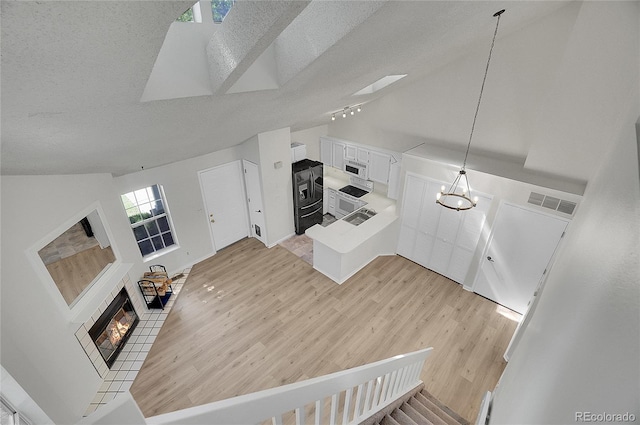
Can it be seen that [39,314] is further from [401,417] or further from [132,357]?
[401,417]

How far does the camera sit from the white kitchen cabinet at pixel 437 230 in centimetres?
471

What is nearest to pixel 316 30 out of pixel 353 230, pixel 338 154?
pixel 353 230

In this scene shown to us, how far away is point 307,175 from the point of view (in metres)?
6.03

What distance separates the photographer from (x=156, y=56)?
1496 mm

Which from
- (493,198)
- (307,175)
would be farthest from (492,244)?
(307,175)

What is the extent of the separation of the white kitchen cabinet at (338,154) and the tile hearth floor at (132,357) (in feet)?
14.4

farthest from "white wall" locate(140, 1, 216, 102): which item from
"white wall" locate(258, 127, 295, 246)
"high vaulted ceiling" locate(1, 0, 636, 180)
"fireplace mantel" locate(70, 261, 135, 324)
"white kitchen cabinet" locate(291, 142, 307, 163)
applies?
"white kitchen cabinet" locate(291, 142, 307, 163)

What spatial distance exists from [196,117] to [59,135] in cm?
100

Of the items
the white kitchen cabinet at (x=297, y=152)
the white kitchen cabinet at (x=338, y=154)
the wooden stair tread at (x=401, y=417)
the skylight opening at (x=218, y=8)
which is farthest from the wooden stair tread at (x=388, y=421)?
the white kitchen cabinet at (x=338, y=154)

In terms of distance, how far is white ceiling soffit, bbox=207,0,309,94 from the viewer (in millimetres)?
1543

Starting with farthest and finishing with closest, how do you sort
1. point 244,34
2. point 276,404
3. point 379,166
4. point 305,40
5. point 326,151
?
point 326,151, point 379,166, point 305,40, point 244,34, point 276,404

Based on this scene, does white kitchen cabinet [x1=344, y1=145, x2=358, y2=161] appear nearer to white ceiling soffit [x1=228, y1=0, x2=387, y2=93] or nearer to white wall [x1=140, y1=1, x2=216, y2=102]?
white ceiling soffit [x1=228, y1=0, x2=387, y2=93]

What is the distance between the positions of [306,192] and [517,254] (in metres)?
3.94

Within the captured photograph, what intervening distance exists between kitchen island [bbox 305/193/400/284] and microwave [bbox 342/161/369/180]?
0.90m
